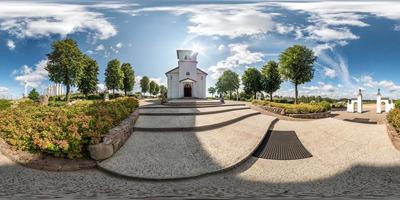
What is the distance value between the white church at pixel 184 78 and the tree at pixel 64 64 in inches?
504

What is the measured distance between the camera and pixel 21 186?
4.66 m

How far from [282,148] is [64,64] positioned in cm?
1563

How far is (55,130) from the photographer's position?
21.0ft

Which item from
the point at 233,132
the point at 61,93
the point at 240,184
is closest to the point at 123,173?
the point at 240,184

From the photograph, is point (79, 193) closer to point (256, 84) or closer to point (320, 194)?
point (320, 194)

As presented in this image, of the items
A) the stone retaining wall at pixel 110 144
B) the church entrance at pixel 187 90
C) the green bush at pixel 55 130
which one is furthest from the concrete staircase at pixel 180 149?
the church entrance at pixel 187 90

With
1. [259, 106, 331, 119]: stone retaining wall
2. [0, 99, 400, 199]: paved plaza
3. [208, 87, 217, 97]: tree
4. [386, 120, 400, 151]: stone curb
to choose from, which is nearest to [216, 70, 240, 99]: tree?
[208, 87, 217, 97]: tree

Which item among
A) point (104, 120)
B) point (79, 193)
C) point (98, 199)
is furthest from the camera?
point (104, 120)

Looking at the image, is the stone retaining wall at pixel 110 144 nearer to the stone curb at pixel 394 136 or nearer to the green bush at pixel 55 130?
the green bush at pixel 55 130

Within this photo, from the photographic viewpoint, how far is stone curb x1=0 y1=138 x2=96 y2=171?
5585mm

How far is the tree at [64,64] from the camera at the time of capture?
17.0 metres

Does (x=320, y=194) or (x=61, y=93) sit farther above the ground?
(x=61, y=93)

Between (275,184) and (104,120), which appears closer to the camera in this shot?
(275,184)

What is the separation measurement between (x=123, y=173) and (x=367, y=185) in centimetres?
443
